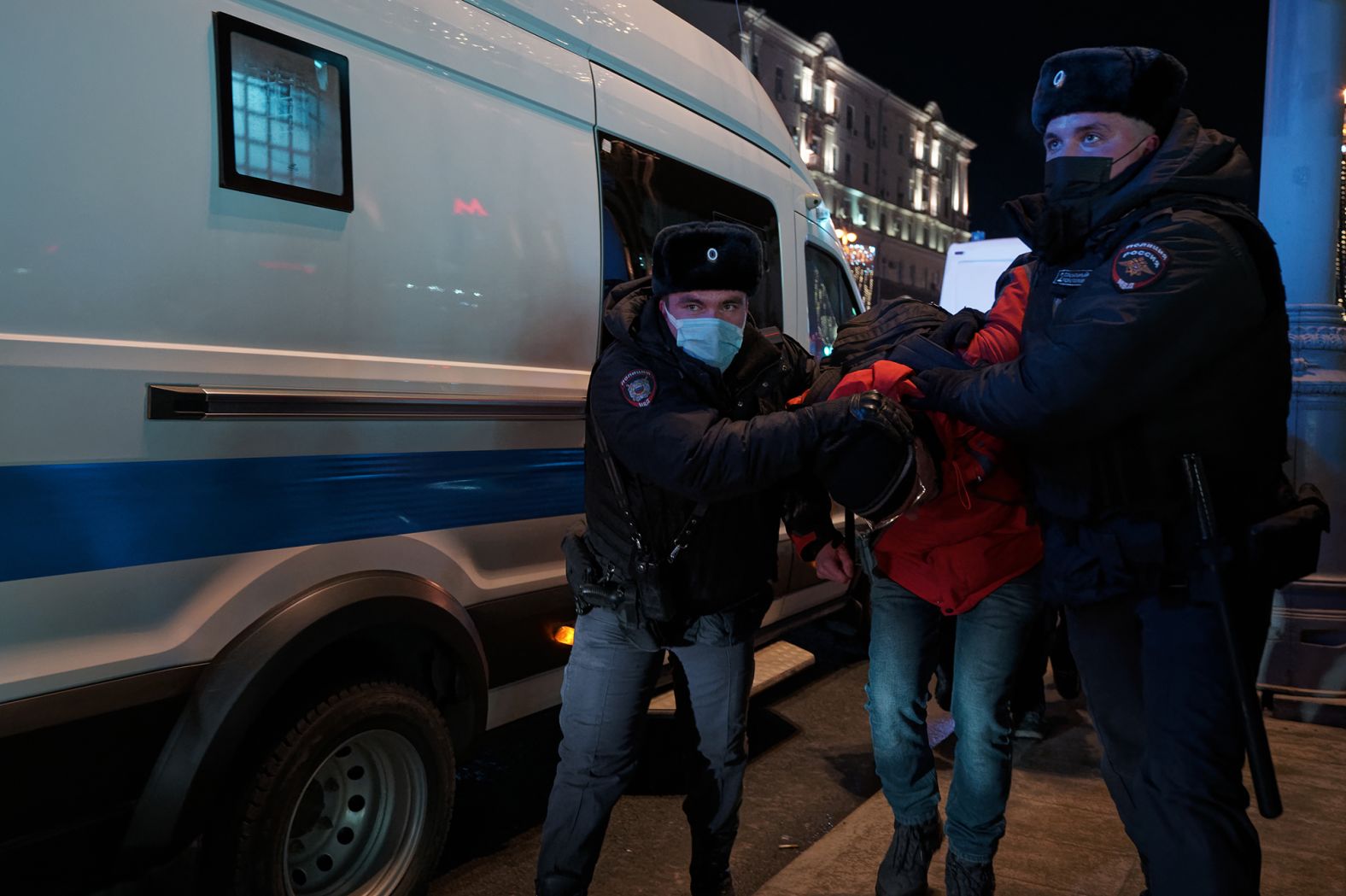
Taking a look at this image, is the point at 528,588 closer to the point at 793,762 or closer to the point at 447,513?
the point at 447,513

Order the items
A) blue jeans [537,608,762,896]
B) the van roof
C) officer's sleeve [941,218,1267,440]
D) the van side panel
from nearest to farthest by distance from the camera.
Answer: officer's sleeve [941,218,1267,440] → the van side panel → blue jeans [537,608,762,896] → the van roof

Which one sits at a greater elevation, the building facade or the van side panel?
the building facade

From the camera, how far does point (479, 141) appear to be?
301 centimetres

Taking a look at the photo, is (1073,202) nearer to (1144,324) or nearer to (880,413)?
(1144,324)

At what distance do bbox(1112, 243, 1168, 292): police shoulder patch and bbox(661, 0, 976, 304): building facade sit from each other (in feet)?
153

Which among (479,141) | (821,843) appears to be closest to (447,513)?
(479,141)

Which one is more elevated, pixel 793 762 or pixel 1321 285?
pixel 1321 285

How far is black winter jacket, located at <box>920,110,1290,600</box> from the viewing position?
194 centimetres

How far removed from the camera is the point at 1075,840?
3.27m

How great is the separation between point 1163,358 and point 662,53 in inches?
98.6

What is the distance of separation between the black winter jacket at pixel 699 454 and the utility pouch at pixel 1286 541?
0.90 m

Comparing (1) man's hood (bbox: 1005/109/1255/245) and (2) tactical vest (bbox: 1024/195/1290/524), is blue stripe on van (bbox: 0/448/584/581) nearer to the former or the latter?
(2) tactical vest (bbox: 1024/195/1290/524)

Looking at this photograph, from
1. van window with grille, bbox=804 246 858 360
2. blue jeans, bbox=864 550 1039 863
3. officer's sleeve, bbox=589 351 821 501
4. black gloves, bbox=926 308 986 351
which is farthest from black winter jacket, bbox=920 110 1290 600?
van window with grille, bbox=804 246 858 360

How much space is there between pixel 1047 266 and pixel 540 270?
1.54m
